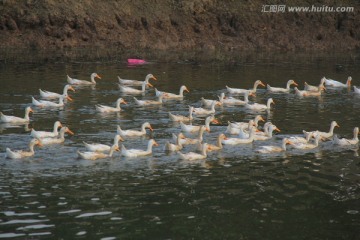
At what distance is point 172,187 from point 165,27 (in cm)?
4371

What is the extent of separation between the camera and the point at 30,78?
44750mm

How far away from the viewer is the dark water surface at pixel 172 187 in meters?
18.2

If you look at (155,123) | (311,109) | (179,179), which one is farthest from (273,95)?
(179,179)

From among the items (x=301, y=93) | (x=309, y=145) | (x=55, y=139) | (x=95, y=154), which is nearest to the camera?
(x=95, y=154)

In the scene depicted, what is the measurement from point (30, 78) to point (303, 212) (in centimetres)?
2794

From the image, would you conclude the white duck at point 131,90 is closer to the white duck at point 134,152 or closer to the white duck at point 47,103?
the white duck at point 47,103

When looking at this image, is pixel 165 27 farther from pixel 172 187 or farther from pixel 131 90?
pixel 172 187

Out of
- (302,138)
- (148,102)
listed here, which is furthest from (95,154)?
(148,102)

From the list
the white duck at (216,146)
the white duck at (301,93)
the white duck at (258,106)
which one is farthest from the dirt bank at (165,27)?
the white duck at (216,146)

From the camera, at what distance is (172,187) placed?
70.7 feet

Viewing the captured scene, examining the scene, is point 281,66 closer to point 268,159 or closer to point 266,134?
point 266,134

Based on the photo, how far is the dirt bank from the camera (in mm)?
60125

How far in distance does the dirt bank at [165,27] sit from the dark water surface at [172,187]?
25.1m

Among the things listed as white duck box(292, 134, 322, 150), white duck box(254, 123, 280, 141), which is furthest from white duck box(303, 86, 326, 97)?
white duck box(292, 134, 322, 150)
